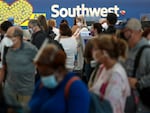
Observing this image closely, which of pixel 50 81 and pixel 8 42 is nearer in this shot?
pixel 50 81

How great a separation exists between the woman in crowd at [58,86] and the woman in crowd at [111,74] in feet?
1.42

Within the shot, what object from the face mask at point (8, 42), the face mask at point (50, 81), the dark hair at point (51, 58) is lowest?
the face mask at point (50, 81)

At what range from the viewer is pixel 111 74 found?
314 centimetres

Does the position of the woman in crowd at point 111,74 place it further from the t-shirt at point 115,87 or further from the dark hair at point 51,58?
the dark hair at point 51,58

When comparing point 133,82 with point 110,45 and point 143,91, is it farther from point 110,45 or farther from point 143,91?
point 110,45

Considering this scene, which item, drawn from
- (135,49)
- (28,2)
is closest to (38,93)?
(135,49)

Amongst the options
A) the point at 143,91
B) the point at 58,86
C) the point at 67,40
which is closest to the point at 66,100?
the point at 58,86

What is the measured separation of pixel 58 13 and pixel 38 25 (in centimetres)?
795

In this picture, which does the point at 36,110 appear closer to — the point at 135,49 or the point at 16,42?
the point at 135,49

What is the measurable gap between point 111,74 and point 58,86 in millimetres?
590

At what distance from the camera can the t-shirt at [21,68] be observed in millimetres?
4801

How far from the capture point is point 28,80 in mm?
4895

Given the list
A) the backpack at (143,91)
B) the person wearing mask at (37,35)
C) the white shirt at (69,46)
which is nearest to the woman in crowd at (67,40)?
the white shirt at (69,46)

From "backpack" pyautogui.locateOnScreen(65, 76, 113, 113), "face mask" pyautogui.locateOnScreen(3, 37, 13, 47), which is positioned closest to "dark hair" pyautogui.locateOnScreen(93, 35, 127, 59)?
"backpack" pyautogui.locateOnScreen(65, 76, 113, 113)
